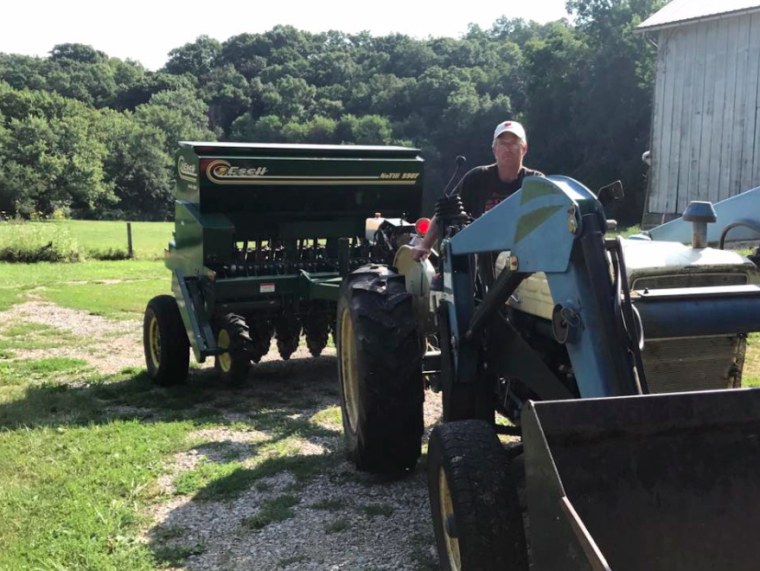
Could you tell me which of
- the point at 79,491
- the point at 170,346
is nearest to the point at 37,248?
the point at 170,346

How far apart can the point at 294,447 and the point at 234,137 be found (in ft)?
248

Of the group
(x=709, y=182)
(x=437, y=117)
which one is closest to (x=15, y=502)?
(x=709, y=182)

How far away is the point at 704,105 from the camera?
1608 centimetres

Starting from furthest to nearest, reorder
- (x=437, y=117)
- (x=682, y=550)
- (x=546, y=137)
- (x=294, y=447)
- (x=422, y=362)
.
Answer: (x=437, y=117)
(x=546, y=137)
(x=294, y=447)
(x=422, y=362)
(x=682, y=550)

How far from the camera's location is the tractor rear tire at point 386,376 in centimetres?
441

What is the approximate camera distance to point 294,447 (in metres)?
5.65

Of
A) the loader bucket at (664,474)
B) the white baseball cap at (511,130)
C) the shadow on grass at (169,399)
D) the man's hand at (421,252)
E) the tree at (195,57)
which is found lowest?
the shadow on grass at (169,399)

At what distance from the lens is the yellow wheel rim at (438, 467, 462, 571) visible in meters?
3.02

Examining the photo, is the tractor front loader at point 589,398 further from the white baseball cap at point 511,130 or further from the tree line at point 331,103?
the tree line at point 331,103

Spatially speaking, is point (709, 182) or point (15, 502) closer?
A: point (15, 502)

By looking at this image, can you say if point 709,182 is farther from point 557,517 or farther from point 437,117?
point 437,117

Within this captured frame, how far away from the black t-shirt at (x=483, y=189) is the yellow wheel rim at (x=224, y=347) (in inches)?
127

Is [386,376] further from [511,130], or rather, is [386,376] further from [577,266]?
[577,266]

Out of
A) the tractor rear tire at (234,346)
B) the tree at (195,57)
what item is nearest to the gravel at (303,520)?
the tractor rear tire at (234,346)
